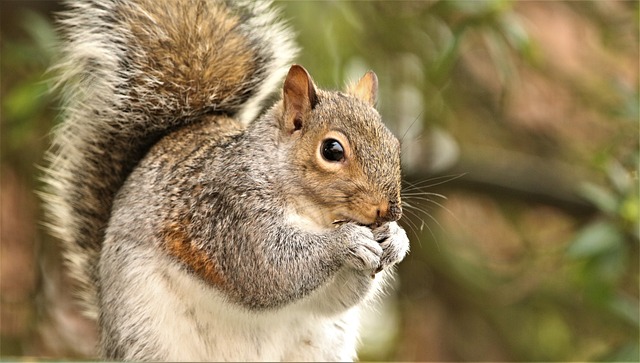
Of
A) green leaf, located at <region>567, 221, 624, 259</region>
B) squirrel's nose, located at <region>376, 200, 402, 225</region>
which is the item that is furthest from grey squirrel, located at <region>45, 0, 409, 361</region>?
green leaf, located at <region>567, 221, 624, 259</region>

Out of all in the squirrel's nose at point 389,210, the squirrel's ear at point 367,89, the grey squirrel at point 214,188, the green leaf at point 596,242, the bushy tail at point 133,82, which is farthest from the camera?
the green leaf at point 596,242

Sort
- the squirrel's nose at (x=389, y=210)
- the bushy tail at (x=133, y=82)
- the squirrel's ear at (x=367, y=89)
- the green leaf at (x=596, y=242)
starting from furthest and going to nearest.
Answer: the green leaf at (x=596, y=242) < the bushy tail at (x=133, y=82) < the squirrel's ear at (x=367, y=89) < the squirrel's nose at (x=389, y=210)

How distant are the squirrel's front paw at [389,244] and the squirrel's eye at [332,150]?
0.15m

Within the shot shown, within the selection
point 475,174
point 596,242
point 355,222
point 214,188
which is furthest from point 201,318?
point 475,174

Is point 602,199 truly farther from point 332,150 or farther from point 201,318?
point 201,318

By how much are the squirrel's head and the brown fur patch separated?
21 cm

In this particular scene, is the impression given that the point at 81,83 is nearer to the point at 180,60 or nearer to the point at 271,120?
the point at 180,60

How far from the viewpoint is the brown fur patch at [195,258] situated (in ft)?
6.33

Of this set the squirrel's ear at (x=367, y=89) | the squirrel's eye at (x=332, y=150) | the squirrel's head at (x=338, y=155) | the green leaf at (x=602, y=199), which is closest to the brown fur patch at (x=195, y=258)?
the squirrel's head at (x=338, y=155)

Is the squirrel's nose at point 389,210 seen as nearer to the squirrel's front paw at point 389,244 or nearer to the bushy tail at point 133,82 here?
the squirrel's front paw at point 389,244

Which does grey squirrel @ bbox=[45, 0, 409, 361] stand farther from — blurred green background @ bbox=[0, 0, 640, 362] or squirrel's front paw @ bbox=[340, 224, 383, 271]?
blurred green background @ bbox=[0, 0, 640, 362]

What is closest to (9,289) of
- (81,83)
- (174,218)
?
(81,83)

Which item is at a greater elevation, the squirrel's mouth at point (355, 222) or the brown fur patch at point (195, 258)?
the squirrel's mouth at point (355, 222)

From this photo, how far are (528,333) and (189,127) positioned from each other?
1845 mm
